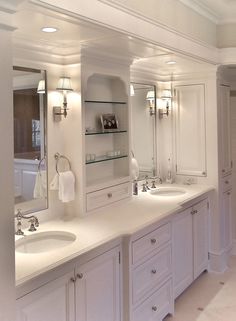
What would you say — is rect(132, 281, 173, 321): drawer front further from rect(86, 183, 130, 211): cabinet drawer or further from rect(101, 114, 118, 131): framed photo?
rect(101, 114, 118, 131): framed photo

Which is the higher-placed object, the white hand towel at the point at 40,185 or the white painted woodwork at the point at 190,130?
the white painted woodwork at the point at 190,130

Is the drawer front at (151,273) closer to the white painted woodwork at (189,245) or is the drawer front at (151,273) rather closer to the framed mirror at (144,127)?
the white painted woodwork at (189,245)

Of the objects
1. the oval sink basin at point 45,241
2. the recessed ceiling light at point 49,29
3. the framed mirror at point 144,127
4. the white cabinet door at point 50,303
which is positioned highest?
the recessed ceiling light at point 49,29

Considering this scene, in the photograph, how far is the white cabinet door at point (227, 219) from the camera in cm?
419

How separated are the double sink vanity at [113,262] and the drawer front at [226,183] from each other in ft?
1.94

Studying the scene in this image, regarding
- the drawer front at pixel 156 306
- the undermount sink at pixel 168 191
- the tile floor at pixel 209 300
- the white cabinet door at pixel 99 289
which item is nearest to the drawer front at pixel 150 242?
the white cabinet door at pixel 99 289

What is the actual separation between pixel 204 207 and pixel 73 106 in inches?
72.9

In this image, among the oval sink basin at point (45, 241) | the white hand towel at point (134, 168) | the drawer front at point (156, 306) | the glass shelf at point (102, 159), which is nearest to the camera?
the oval sink basin at point (45, 241)

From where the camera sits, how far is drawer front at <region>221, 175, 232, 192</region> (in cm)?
412

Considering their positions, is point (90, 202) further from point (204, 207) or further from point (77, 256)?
point (204, 207)

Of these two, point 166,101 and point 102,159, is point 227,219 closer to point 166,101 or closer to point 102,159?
point 166,101

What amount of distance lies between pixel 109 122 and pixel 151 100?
0.97m

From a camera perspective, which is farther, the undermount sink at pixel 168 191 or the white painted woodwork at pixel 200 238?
the undermount sink at pixel 168 191

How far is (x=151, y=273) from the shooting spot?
110 inches
